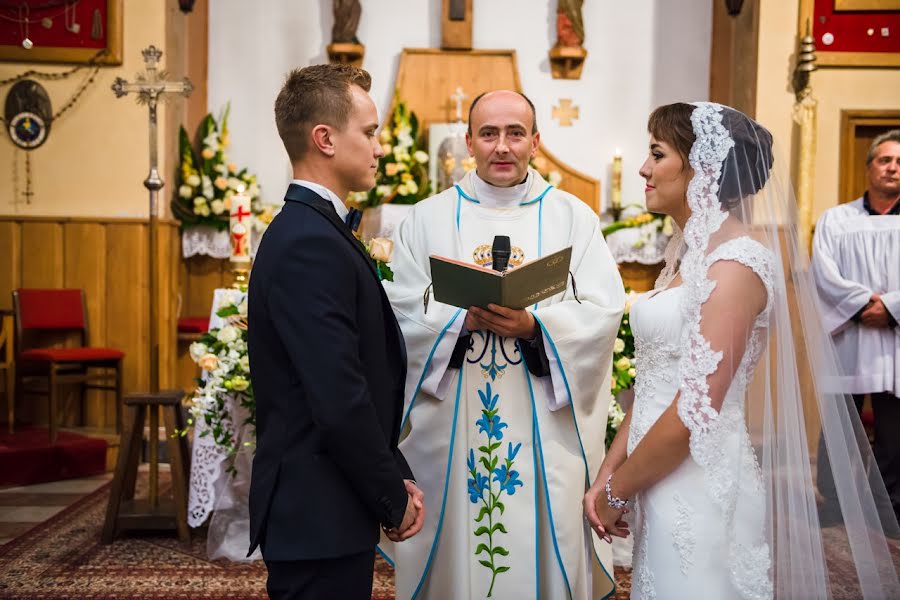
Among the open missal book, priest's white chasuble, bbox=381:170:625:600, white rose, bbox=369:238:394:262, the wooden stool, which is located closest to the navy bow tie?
the open missal book

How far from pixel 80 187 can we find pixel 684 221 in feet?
20.3

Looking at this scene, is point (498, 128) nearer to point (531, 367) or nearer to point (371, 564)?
point (531, 367)

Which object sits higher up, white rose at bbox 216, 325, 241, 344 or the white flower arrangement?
white rose at bbox 216, 325, 241, 344

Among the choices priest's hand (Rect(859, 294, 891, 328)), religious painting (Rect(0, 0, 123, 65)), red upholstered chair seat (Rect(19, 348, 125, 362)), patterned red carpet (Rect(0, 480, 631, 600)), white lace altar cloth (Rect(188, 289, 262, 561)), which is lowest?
patterned red carpet (Rect(0, 480, 631, 600))

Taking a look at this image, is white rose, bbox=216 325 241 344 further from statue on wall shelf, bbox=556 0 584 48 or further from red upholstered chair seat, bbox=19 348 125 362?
statue on wall shelf, bbox=556 0 584 48

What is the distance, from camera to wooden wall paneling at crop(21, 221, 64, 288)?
7.07 m

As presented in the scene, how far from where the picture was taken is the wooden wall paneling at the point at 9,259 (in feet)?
23.1

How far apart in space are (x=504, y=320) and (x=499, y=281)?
322 mm

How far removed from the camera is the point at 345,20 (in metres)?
7.89

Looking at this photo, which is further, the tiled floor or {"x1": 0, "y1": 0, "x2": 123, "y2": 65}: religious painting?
{"x1": 0, "y1": 0, "x2": 123, "y2": 65}: religious painting

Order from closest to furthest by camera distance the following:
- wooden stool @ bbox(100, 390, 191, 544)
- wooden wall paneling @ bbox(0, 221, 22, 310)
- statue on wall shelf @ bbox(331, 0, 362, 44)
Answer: wooden stool @ bbox(100, 390, 191, 544) < wooden wall paneling @ bbox(0, 221, 22, 310) < statue on wall shelf @ bbox(331, 0, 362, 44)

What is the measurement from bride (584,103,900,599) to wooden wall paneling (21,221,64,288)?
611cm

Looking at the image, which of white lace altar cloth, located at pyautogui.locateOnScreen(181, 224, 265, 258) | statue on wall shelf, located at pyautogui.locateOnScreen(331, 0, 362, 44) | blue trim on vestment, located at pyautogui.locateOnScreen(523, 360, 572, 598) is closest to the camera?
blue trim on vestment, located at pyautogui.locateOnScreen(523, 360, 572, 598)

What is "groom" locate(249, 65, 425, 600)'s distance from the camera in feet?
5.60
